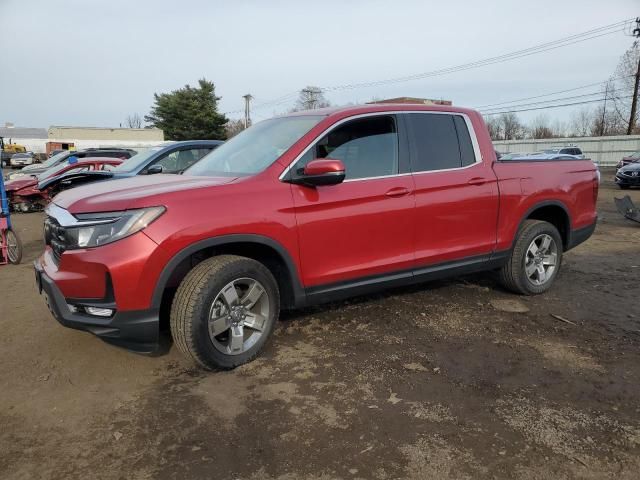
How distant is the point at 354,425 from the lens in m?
2.86

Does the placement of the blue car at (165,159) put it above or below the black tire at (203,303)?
above

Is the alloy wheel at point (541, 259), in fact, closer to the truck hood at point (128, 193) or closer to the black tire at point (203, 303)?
the black tire at point (203, 303)

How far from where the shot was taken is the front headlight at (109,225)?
3092mm

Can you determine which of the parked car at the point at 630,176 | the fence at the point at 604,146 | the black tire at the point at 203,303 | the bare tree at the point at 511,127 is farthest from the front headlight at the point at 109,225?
the bare tree at the point at 511,127

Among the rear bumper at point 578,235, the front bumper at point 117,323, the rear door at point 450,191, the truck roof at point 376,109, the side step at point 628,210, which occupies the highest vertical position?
the truck roof at point 376,109

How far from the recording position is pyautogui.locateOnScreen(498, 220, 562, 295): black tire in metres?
4.99

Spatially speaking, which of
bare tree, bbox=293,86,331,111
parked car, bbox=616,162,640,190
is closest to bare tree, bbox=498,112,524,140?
bare tree, bbox=293,86,331,111

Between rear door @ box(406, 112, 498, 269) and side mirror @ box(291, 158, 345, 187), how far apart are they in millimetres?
936

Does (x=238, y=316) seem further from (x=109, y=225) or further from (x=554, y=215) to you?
(x=554, y=215)

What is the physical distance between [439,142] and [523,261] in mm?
1571

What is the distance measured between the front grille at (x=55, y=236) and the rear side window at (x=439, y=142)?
2709 millimetres

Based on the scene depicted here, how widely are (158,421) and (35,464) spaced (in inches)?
25.1

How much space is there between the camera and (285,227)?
3.55 m

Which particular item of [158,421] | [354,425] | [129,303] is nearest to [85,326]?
[129,303]
